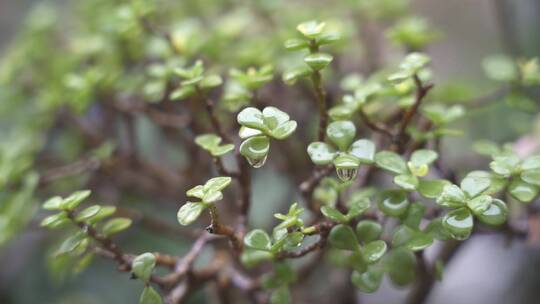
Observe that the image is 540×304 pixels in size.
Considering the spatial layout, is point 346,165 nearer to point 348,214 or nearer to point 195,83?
point 348,214

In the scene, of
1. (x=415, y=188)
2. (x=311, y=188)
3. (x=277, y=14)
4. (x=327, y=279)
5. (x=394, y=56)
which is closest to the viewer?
(x=415, y=188)

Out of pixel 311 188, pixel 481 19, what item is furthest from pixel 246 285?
pixel 481 19

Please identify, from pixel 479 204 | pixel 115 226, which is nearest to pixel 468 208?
pixel 479 204

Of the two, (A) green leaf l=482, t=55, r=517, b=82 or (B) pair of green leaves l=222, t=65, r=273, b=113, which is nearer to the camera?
(B) pair of green leaves l=222, t=65, r=273, b=113

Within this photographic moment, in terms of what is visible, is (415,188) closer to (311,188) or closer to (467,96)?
(311,188)

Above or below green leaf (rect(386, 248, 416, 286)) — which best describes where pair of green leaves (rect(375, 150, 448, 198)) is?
above

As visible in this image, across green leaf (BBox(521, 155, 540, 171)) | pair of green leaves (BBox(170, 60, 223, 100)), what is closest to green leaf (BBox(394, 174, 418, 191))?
green leaf (BBox(521, 155, 540, 171))

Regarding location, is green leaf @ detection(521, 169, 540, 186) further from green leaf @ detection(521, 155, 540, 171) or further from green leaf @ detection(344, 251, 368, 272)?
green leaf @ detection(344, 251, 368, 272)
